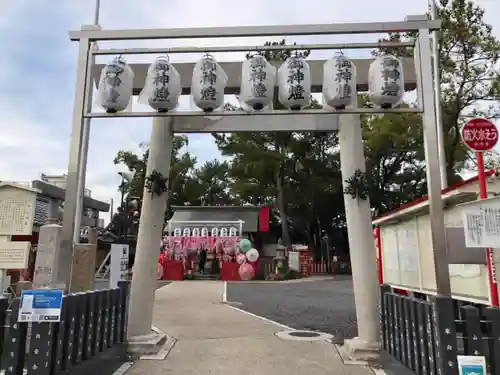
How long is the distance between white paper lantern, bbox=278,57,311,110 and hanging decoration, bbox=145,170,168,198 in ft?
7.91

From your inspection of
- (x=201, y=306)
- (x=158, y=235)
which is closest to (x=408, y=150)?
(x=201, y=306)

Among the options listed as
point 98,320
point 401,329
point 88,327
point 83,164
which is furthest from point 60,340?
point 83,164

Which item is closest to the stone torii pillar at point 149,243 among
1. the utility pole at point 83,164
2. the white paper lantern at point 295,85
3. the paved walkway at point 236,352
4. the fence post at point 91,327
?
the paved walkway at point 236,352

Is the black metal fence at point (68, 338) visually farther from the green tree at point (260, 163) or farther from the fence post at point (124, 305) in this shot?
the green tree at point (260, 163)

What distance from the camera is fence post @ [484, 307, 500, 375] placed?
3324mm

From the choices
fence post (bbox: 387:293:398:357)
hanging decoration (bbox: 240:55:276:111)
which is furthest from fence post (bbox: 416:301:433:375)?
hanging decoration (bbox: 240:55:276:111)

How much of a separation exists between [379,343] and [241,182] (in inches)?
930

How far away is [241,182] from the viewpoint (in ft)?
95.3

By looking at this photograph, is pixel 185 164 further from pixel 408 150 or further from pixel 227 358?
pixel 227 358

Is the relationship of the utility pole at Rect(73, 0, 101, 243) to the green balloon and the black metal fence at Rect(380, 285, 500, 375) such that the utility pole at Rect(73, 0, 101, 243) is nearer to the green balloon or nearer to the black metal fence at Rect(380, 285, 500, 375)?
the black metal fence at Rect(380, 285, 500, 375)

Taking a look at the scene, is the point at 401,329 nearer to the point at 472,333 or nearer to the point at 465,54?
the point at 472,333

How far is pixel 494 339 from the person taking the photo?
11.1 ft

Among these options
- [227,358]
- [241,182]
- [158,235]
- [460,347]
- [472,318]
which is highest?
[241,182]

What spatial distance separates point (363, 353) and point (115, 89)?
4.46m
